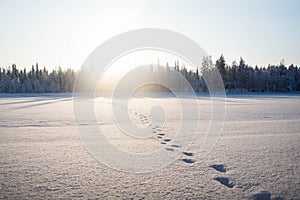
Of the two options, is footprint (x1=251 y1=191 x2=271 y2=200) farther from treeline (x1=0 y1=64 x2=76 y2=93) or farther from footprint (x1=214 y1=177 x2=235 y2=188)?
treeline (x1=0 y1=64 x2=76 y2=93)

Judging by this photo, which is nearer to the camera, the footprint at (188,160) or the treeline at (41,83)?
the footprint at (188,160)

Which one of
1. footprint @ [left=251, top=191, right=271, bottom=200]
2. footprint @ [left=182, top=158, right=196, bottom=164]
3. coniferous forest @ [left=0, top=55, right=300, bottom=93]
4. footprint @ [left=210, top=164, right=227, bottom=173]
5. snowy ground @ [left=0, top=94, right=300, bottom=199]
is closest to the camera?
footprint @ [left=251, top=191, right=271, bottom=200]

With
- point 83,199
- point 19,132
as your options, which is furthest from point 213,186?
point 19,132

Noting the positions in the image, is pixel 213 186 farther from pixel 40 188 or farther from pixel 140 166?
pixel 40 188

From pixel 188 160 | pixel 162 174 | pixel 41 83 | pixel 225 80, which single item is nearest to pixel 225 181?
pixel 162 174

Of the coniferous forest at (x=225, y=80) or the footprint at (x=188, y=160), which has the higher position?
the coniferous forest at (x=225, y=80)

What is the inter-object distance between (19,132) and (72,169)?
389 centimetres

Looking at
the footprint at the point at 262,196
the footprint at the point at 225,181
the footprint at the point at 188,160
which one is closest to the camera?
the footprint at the point at 262,196

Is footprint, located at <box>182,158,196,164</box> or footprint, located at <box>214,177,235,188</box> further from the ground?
footprint, located at <box>182,158,196,164</box>

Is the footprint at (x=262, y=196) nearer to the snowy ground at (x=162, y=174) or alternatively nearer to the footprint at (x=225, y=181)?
the snowy ground at (x=162, y=174)

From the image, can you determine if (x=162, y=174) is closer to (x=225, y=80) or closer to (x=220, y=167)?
(x=220, y=167)

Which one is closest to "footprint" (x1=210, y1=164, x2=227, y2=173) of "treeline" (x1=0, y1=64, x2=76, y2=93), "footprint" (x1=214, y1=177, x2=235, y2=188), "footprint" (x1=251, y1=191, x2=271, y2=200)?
"footprint" (x1=214, y1=177, x2=235, y2=188)

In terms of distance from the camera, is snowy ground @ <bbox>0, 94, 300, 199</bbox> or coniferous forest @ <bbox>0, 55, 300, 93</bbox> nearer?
snowy ground @ <bbox>0, 94, 300, 199</bbox>

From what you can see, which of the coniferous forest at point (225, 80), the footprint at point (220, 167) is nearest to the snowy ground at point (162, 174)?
the footprint at point (220, 167)
